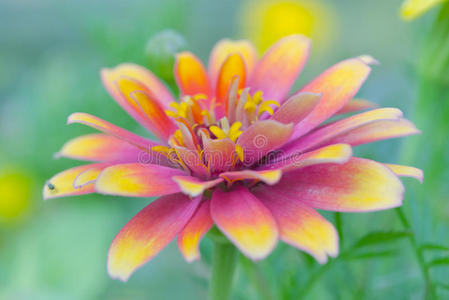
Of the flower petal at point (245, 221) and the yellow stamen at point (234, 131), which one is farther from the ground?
the yellow stamen at point (234, 131)

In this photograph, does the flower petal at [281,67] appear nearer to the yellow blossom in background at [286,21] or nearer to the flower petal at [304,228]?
the flower petal at [304,228]

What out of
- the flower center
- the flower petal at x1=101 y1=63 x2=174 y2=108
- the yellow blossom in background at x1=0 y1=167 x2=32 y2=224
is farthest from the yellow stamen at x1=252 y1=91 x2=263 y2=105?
the yellow blossom in background at x1=0 y1=167 x2=32 y2=224

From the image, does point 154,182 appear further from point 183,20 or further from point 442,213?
point 183,20

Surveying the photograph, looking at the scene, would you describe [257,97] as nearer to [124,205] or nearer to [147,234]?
[147,234]

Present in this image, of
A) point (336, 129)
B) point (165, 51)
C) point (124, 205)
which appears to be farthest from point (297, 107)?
point (124, 205)

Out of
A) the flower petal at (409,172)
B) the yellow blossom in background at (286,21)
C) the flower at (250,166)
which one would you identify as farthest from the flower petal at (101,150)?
the yellow blossom in background at (286,21)

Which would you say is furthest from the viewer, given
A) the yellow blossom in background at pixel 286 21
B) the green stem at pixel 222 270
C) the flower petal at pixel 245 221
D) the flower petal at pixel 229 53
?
the yellow blossom in background at pixel 286 21
